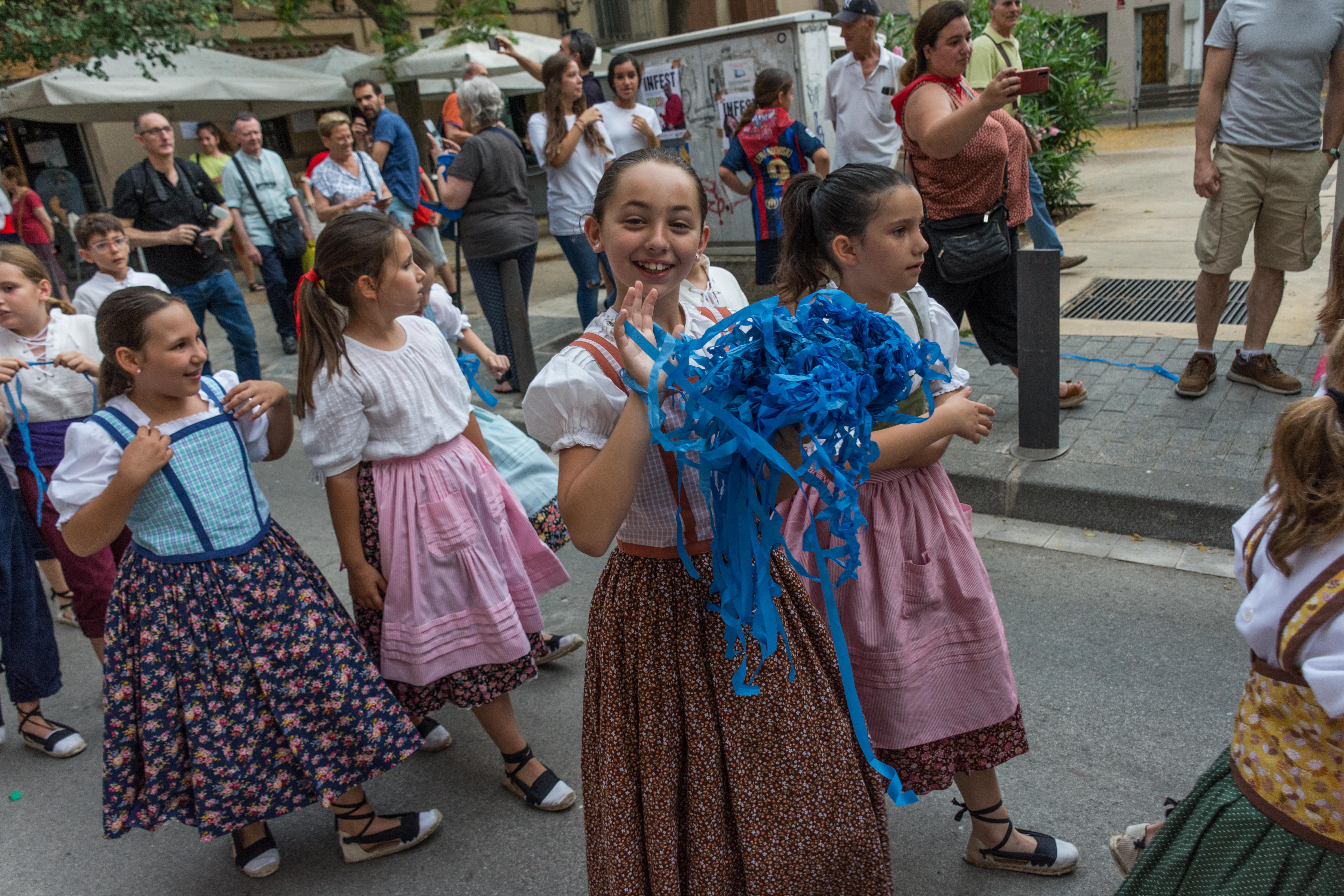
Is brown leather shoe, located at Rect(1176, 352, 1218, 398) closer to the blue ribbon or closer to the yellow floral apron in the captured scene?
the yellow floral apron

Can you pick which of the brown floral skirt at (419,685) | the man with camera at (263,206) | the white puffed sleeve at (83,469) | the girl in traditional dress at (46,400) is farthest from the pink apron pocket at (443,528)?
the man with camera at (263,206)

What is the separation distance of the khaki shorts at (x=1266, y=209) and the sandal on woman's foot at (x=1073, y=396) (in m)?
0.82

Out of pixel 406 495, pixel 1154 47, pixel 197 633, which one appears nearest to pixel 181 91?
pixel 406 495

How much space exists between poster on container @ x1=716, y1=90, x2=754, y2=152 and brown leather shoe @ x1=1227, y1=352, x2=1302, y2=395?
432cm

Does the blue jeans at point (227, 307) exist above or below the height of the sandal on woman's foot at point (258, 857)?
above

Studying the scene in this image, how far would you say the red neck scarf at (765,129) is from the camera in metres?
6.12

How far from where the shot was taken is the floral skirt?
2.62 m

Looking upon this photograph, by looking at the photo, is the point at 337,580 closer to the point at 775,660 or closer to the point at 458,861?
the point at 458,861

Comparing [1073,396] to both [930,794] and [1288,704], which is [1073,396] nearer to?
[930,794]

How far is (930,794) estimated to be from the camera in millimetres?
2857

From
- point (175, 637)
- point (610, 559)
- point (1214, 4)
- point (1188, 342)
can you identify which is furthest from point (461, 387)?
point (1214, 4)

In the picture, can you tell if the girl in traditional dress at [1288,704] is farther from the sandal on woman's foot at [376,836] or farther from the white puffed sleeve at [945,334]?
the sandal on woman's foot at [376,836]

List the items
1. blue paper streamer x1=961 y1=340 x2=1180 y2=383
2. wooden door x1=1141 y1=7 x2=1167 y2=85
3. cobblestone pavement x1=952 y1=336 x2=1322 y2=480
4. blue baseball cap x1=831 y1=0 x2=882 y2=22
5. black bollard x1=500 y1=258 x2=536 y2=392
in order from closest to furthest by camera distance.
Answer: cobblestone pavement x1=952 y1=336 x2=1322 y2=480
blue paper streamer x1=961 y1=340 x2=1180 y2=383
blue baseball cap x1=831 y1=0 x2=882 y2=22
black bollard x1=500 y1=258 x2=536 y2=392
wooden door x1=1141 y1=7 x2=1167 y2=85

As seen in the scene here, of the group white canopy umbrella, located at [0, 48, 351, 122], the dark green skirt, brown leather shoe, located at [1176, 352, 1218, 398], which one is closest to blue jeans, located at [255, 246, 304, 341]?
white canopy umbrella, located at [0, 48, 351, 122]
